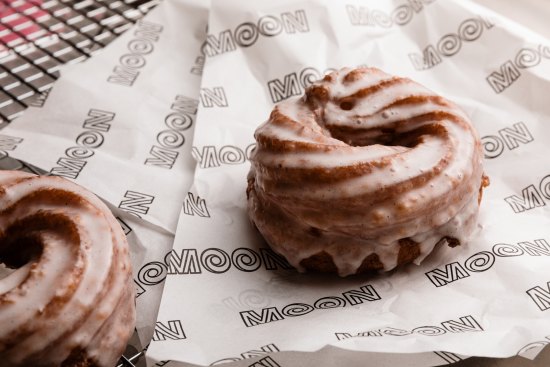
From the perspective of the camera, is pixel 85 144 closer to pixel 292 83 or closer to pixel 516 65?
pixel 292 83

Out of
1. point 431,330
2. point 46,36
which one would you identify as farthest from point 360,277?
point 46,36

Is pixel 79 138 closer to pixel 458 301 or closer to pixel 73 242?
pixel 73 242

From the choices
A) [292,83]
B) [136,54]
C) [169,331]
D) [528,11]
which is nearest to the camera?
[169,331]

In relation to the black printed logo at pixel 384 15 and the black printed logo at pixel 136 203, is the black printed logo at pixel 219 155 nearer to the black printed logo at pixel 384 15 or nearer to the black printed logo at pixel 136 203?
the black printed logo at pixel 136 203

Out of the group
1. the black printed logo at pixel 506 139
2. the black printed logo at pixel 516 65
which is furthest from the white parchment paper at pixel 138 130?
the black printed logo at pixel 516 65

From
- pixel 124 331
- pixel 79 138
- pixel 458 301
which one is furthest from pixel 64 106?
pixel 458 301

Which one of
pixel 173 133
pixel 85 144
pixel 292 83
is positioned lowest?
pixel 85 144

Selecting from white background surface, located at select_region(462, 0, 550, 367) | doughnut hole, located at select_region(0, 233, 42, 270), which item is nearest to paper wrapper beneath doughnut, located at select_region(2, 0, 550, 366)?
doughnut hole, located at select_region(0, 233, 42, 270)
